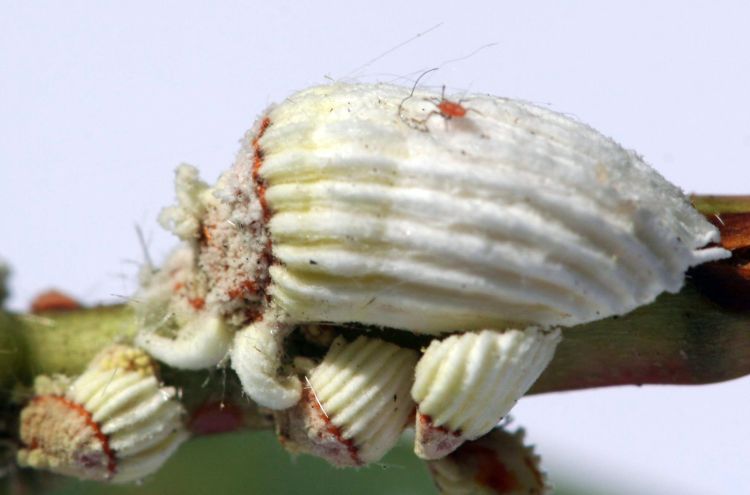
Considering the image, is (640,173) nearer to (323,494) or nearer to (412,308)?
(412,308)

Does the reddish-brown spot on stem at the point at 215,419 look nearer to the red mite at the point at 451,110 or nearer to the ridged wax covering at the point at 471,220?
the ridged wax covering at the point at 471,220

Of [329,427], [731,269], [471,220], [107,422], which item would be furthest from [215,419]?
[731,269]

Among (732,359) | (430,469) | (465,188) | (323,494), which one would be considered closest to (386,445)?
(430,469)

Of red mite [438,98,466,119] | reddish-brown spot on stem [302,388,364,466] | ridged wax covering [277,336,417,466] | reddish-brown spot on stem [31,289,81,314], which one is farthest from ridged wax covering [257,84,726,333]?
reddish-brown spot on stem [31,289,81,314]

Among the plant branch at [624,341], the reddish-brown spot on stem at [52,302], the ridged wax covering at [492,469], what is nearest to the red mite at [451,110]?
the plant branch at [624,341]

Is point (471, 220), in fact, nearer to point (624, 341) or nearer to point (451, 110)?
point (451, 110)

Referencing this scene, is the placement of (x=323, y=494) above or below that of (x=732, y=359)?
below
